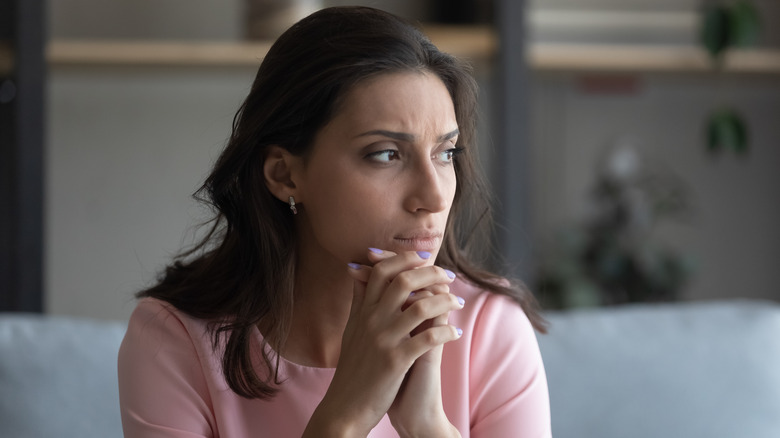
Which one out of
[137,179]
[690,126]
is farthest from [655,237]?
[137,179]

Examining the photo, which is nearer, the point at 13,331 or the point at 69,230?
the point at 13,331

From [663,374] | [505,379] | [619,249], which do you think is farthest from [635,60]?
[505,379]

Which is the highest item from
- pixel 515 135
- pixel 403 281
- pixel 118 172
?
→ pixel 403 281

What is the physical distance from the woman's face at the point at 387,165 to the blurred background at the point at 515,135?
1.10m

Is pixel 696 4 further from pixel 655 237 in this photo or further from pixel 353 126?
pixel 353 126

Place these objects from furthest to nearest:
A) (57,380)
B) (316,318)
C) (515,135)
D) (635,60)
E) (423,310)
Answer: (635,60)
(515,135)
(57,380)
(316,318)
(423,310)

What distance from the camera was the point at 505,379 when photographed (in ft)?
3.96

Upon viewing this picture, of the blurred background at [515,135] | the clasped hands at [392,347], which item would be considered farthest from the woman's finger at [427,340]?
the blurred background at [515,135]

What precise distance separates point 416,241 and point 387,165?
0.32 feet

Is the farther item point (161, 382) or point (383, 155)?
point (161, 382)

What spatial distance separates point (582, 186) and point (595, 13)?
1.87 feet

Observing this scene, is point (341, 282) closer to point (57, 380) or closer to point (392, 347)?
point (392, 347)

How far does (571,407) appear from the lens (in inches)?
58.1

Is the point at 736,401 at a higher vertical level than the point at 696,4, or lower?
lower
